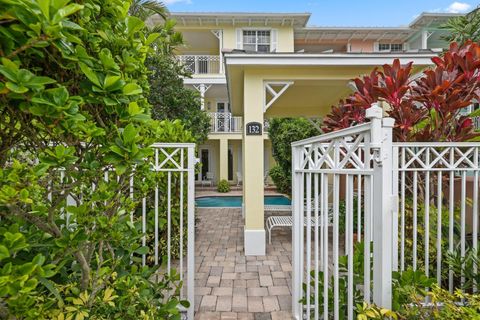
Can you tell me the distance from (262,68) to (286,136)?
7294mm

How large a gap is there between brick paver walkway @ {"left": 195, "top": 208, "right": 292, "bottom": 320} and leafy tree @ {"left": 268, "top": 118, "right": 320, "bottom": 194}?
6.05 meters

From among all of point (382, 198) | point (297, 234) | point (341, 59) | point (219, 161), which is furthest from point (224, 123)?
point (382, 198)

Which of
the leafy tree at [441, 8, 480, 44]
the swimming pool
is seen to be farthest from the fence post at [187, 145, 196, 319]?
the swimming pool

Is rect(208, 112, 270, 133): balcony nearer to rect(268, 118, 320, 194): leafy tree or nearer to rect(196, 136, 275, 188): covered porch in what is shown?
rect(196, 136, 275, 188): covered porch

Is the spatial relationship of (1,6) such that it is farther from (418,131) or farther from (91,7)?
(418,131)

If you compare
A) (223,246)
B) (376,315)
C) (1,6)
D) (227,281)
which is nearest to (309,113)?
(223,246)

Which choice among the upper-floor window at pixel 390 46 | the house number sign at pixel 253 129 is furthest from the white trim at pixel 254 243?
the upper-floor window at pixel 390 46

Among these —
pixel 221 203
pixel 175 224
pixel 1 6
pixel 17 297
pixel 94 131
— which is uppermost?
pixel 1 6

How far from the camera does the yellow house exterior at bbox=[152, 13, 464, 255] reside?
534cm

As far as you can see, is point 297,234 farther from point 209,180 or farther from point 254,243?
point 209,180

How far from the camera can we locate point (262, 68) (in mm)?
5430

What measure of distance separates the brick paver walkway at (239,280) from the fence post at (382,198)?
70.2 inches

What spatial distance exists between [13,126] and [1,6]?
576 mm

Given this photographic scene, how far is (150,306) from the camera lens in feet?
6.35
